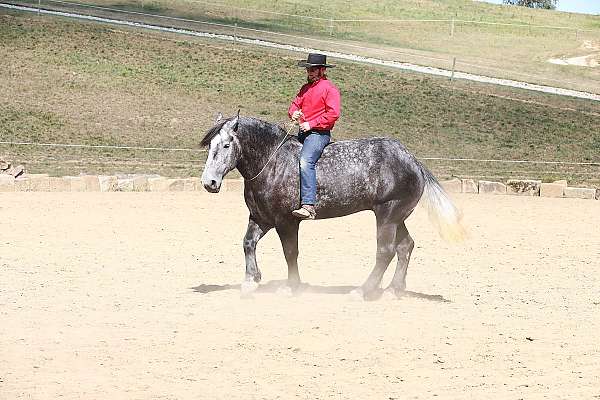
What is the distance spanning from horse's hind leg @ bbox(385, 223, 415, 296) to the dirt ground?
0.36 metres

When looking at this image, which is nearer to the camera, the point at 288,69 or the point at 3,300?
the point at 3,300

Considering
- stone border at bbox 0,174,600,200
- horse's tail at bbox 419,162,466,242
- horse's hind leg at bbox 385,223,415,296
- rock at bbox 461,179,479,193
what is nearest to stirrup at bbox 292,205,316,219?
horse's hind leg at bbox 385,223,415,296

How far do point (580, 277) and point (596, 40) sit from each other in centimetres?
4892

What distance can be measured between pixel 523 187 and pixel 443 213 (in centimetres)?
1324

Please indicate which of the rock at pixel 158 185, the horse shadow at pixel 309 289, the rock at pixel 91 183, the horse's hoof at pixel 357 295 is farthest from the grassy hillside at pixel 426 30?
the horse's hoof at pixel 357 295

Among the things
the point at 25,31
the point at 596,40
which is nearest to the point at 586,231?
the point at 25,31

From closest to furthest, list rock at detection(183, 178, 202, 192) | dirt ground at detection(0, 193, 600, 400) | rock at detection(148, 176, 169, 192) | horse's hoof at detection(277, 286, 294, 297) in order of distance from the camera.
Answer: dirt ground at detection(0, 193, 600, 400) < horse's hoof at detection(277, 286, 294, 297) < rock at detection(148, 176, 169, 192) < rock at detection(183, 178, 202, 192)

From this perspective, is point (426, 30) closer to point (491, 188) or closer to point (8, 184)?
point (491, 188)

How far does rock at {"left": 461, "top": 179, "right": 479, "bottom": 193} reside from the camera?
27.1 metres

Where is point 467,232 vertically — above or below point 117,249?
above

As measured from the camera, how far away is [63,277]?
1548cm

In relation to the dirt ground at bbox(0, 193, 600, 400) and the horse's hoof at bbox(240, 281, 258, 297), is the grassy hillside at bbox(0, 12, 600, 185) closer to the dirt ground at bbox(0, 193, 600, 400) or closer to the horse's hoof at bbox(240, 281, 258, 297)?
the dirt ground at bbox(0, 193, 600, 400)

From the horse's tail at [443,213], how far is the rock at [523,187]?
13.0 m

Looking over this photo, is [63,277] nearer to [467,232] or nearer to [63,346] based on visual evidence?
[63,346]
